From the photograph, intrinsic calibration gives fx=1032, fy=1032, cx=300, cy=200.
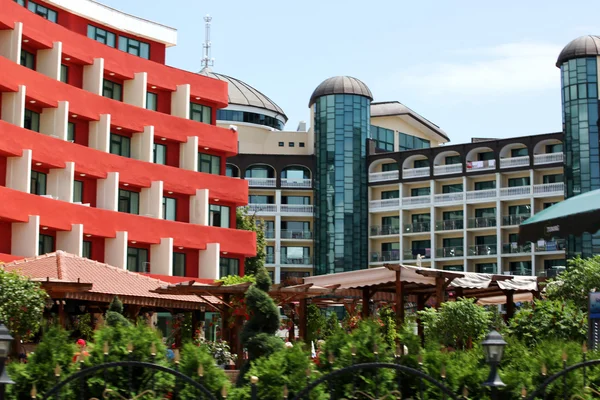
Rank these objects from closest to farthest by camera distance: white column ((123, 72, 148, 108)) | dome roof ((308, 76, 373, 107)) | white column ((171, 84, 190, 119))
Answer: white column ((123, 72, 148, 108)) < white column ((171, 84, 190, 119)) < dome roof ((308, 76, 373, 107))

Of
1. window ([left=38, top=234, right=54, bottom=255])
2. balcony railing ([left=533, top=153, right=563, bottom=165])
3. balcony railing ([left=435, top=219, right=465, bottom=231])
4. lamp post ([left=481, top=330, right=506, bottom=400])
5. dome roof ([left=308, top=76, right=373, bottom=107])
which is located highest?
dome roof ([left=308, top=76, right=373, bottom=107])

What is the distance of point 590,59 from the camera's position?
237ft

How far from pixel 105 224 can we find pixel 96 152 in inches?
111

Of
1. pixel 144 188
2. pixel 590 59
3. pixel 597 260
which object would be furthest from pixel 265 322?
pixel 590 59

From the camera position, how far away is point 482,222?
79.4 metres

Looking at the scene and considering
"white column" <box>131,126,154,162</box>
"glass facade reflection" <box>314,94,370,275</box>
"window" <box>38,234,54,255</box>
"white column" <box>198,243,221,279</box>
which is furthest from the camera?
"glass facade reflection" <box>314,94,370,275</box>

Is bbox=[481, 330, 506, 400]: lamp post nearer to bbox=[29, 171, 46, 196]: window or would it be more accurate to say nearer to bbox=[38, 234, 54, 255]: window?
bbox=[38, 234, 54, 255]: window

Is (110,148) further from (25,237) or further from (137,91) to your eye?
(25,237)

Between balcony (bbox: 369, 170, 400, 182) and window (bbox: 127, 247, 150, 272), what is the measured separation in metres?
42.2

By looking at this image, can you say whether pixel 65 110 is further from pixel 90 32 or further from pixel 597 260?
pixel 597 260

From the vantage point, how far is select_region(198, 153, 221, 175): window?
45875 mm

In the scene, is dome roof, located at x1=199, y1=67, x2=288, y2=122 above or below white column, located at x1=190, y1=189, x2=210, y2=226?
above

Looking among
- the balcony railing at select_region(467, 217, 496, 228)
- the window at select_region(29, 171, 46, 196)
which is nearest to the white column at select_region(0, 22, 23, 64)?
the window at select_region(29, 171, 46, 196)

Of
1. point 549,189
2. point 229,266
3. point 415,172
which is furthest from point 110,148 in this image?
point 415,172
